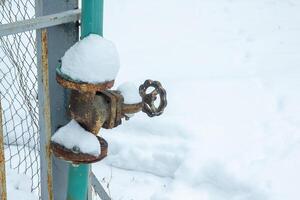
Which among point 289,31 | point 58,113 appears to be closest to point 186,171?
point 58,113

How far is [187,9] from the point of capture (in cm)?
590

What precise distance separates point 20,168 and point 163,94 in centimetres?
183

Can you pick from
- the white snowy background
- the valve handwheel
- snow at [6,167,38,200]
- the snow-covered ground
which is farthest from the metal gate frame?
the snow-covered ground

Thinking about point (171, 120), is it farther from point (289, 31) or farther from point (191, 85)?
point (289, 31)

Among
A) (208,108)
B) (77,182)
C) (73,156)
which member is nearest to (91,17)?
(73,156)

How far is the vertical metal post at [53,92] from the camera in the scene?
135 cm

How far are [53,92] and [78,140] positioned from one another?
228 mm

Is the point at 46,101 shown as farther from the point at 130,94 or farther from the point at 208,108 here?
the point at 208,108

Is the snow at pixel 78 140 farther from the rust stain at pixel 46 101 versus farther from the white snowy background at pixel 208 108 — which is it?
the white snowy background at pixel 208 108

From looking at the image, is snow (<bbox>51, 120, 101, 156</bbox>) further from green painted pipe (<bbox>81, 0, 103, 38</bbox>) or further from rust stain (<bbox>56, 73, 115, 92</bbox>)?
green painted pipe (<bbox>81, 0, 103, 38</bbox>)

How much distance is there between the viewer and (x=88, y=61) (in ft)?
3.92

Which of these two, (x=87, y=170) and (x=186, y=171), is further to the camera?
(x=186, y=171)

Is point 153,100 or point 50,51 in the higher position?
point 50,51

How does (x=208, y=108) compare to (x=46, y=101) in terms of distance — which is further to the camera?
(x=208, y=108)
